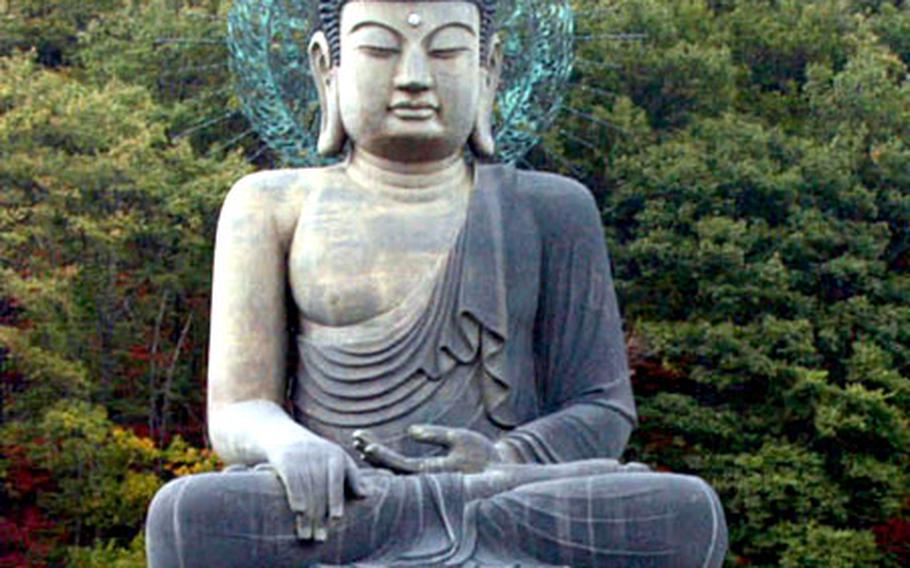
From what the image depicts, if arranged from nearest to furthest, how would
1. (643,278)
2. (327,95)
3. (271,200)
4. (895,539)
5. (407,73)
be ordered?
(407,73) < (271,200) < (327,95) < (895,539) < (643,278)

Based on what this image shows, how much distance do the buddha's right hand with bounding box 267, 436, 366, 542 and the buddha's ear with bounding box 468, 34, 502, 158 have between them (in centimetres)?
182

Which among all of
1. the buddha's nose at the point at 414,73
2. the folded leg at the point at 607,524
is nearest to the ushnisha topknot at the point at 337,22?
the buddha's nose at the point at 414,73

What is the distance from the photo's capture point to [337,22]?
996 centimetres

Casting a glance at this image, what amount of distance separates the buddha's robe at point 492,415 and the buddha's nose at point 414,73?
515 millimetres

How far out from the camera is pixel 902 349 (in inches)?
952

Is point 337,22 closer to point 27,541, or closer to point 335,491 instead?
point 335,491

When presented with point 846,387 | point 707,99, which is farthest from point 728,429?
point 707,99

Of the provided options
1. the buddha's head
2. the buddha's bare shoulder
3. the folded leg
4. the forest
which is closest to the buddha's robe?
the folded leg

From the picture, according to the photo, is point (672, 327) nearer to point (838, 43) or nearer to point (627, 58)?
point (627, 58)

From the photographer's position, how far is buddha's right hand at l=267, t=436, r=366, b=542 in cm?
876

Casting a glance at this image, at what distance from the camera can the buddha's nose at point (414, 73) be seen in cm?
970

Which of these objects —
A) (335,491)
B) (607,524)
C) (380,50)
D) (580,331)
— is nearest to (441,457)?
(335,491)

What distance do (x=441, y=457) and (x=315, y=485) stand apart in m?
0.62

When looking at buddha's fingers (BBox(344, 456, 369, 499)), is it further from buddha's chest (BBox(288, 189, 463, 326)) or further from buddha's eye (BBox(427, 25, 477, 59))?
buddha's eye (BBox(427, 25, 477, 59))
